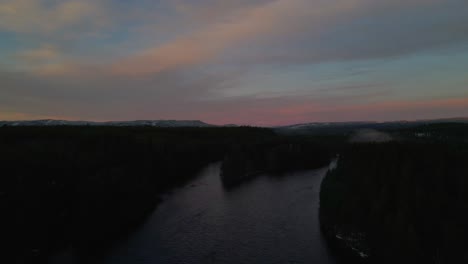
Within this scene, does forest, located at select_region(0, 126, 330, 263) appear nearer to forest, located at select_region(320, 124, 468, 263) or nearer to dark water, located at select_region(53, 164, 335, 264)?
dark water, located at select_region(53, 164, 335, 264)

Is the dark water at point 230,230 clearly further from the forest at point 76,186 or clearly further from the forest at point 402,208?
the forest at point 76,186

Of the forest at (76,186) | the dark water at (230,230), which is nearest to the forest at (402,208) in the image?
the dark water at (230,230)

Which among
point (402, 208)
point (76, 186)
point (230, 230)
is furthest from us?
point (76, 186)

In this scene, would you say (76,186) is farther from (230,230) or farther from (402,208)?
(402,208)

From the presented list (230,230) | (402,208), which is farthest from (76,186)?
(402,208)

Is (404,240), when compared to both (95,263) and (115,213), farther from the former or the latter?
(115,213)

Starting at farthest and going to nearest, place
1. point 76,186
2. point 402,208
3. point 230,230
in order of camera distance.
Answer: point 76,186 < point 230,230 < point 402,208
